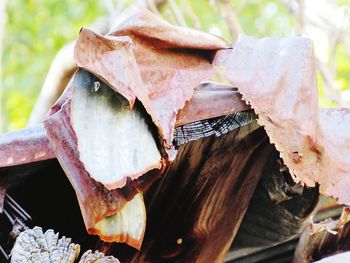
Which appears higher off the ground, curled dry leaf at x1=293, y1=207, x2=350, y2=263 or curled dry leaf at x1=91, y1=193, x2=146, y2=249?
curled dry leaf at x1=91, y1=193, x2=146, y2=249

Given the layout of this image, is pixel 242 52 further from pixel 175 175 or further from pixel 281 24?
pixel 281 24

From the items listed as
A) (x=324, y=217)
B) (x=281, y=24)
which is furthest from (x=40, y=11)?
(x=324, y=217)

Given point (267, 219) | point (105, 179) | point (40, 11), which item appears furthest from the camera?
point (40, 11)

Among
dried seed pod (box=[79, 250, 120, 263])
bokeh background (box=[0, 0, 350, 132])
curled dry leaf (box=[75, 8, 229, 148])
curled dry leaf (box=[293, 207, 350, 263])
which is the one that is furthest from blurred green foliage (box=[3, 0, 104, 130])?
dried seed pod (box=[79, 250, 120, 263])

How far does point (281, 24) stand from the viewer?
6934 millimetres

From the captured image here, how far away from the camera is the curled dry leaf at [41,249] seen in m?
1.59

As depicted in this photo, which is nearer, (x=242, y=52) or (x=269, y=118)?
(x=269, y=118)

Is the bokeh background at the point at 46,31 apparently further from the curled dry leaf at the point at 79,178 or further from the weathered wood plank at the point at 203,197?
the curled dry leaf at the point at 79,178

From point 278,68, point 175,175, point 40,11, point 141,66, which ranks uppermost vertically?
point 40,11

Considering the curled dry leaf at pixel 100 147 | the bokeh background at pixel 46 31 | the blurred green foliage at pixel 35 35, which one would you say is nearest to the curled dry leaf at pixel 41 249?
the curled dry leaf at pixel 100 147

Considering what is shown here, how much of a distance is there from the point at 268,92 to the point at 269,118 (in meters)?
0.06

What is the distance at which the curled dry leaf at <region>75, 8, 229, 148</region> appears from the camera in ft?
Result: 4.76

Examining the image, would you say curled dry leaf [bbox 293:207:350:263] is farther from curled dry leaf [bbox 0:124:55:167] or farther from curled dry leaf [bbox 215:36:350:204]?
curled dry leaf [bbox 0:124:55:167]

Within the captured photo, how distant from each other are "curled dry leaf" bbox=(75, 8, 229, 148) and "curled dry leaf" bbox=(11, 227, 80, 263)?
12.3 inches
